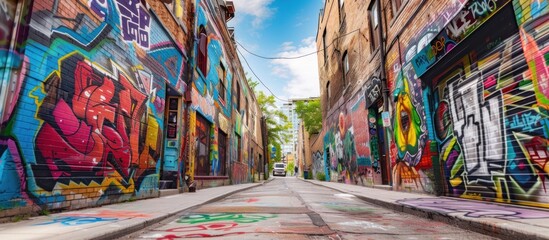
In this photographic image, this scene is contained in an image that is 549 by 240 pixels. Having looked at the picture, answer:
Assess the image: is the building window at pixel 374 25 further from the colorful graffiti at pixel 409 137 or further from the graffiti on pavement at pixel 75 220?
the graffiti on pavement at pixel 75 220

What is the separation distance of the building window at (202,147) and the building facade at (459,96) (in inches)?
267

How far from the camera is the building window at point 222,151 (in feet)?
53.2

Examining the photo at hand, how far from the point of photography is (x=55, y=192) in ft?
14.6

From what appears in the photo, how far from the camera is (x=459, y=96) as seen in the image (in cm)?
638

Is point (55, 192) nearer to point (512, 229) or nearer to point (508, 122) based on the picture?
point (512, 229)

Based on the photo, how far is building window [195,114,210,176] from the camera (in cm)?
1199

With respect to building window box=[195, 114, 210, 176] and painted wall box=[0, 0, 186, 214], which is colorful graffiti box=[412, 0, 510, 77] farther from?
building window box=[195, 114, 210, 176]

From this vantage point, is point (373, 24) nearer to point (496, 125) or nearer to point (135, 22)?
point (496, 125)

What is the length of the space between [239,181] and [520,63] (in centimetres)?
1816

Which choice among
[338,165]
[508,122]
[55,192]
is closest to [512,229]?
[508,122]

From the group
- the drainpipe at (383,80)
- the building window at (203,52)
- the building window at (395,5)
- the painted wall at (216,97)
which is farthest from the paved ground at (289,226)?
the building window at (203,52)

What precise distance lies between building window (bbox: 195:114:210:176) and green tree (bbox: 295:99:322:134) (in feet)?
84.5

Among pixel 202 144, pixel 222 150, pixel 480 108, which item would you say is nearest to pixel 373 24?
pixel 480 108

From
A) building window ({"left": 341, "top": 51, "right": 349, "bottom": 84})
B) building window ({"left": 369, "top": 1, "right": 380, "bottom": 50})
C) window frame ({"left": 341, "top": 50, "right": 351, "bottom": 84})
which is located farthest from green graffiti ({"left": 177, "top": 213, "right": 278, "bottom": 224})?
building window ({"left": 341, "top": 51, "right": 349, "bottom": 84})
